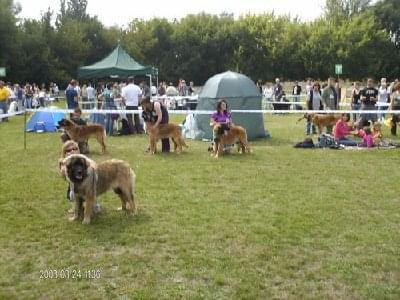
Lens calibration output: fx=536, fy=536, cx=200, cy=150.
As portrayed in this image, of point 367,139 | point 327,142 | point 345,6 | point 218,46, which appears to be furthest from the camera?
point 345,6

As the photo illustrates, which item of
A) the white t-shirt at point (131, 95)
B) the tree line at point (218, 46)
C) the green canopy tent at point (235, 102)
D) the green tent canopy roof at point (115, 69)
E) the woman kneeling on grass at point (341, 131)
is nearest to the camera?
the woman kneeling on grass at point (341, 131)

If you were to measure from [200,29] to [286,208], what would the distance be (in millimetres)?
48743

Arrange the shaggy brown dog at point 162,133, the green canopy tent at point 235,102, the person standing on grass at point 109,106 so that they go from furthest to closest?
1. the person standing on grass at point 109,106
2. the green canopy tent at point 235,102
3. the shaggy brown dog at point 162,133

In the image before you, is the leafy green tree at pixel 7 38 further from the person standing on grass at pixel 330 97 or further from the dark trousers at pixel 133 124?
the person standing on grass at pixel 330 97

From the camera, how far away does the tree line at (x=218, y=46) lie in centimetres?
4950

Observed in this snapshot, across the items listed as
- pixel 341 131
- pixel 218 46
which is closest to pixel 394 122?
pixel 341 131

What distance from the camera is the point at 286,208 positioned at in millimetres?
6395

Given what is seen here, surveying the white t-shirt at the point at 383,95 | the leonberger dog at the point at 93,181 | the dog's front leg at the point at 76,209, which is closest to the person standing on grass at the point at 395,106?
the white t-shirt at the point at 383,95

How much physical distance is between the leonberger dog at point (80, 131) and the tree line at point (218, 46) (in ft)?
123

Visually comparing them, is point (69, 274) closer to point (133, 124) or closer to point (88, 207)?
point (88, 207)

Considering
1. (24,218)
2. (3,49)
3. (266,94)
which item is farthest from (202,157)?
(3,49)

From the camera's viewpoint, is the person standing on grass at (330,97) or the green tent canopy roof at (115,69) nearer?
the person standing on grass at (330,97)

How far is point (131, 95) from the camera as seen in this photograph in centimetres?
1545

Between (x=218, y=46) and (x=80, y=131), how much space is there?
4267 cm
